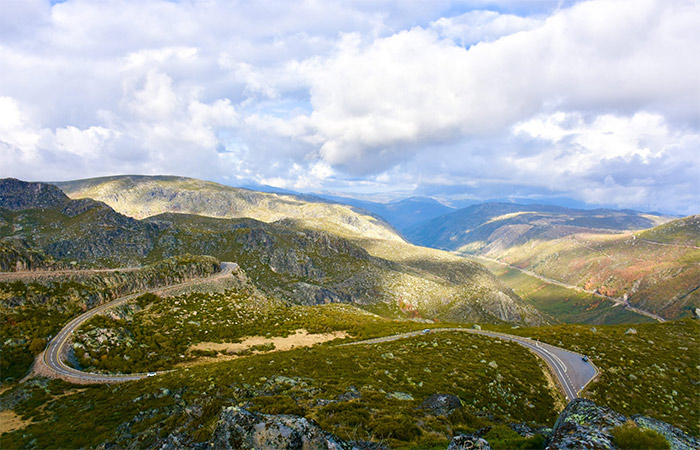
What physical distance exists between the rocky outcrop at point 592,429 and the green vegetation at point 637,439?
33cm

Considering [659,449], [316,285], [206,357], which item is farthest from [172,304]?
[316,285]

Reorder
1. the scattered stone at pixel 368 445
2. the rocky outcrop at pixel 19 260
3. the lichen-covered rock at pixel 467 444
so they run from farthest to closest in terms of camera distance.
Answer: the rocky outcrop at pixel 19 260, the scattered stone at pixel 368 445, the lichen-covered rock at pixel 467 444

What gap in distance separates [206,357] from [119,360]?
1255cm

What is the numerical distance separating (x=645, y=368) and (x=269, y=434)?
221ft

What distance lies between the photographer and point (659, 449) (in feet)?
40.3

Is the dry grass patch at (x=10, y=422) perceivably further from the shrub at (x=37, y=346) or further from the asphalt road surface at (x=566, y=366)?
the asphalt road surface at (x=566, y=366)

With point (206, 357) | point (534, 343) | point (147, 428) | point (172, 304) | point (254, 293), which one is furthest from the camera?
point (254, 293)

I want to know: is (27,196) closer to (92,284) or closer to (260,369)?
(92,284)

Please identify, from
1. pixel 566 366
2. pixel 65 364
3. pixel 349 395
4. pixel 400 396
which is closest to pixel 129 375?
pixel 65 364

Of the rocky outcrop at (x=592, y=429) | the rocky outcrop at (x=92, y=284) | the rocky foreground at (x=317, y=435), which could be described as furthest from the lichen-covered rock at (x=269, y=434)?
the rocky outcrop at (x=92, y=284)

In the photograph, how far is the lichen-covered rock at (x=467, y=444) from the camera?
41.0ft

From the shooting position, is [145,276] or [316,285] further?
[316,285]

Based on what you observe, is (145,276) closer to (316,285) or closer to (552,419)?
(552,419)

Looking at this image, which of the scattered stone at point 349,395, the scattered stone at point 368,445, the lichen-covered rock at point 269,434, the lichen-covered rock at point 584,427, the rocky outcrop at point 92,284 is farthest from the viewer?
the rocky outcrop at point 92,284
